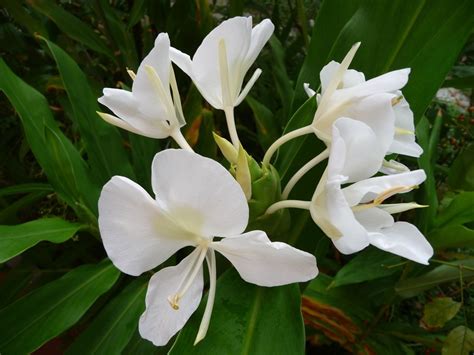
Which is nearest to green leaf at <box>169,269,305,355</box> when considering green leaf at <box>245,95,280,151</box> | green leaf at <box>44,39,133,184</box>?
green leaf at <box>44,39,133,184</box>

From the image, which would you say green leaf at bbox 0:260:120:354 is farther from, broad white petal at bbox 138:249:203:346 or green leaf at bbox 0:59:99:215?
broad white petal at bbox 138:249:203:346

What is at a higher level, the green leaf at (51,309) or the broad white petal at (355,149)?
the broad white petal at (355,149)

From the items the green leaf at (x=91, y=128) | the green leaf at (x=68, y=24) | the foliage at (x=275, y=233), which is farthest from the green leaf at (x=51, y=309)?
the green leaf at (x=68, y=24)

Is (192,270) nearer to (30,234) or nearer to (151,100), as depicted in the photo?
(151,100)

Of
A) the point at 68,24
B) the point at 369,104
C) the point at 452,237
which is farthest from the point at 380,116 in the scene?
the point at 68,24

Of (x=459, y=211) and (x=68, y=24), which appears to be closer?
(x=459, y=211)

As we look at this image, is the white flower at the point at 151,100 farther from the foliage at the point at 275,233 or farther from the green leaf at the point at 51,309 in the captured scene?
the green leaf at the point at 51,309

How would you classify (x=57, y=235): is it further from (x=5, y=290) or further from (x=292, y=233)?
(x=5, y=290)

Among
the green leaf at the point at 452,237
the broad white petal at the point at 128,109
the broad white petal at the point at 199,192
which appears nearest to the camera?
the broad white petal at the point at 199,192
